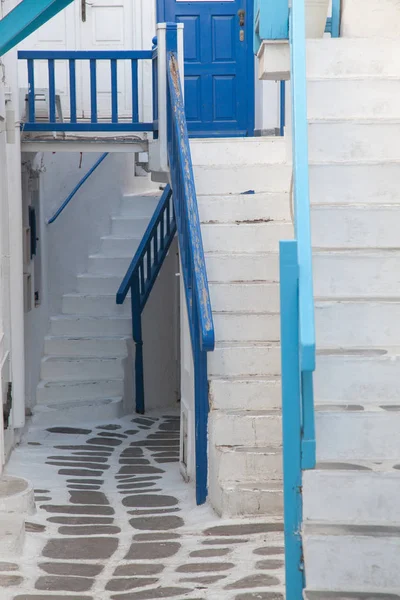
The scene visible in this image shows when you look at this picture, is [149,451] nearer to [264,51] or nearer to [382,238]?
[264,51]

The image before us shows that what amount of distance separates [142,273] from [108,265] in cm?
89

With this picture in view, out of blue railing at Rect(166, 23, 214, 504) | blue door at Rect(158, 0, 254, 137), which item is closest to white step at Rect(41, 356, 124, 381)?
blue door at Rect(158, 0, 254, 137)

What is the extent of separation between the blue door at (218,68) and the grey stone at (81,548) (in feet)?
18.9

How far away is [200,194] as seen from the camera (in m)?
7.18

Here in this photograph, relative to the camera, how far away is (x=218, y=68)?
34.1 feet

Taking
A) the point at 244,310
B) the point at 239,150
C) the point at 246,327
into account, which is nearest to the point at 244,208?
the point at 239,150

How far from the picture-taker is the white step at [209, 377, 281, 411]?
6.00 metres

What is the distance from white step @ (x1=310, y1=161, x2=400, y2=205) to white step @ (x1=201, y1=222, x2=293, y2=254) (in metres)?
2.12

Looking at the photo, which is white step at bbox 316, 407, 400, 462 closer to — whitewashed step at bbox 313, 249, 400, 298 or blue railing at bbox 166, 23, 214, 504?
whitewashed step at bbox 313, 249, 400, 298

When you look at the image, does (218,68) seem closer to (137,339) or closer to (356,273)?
(137,339)

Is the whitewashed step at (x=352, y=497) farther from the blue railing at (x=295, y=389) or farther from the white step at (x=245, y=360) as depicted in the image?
the white step at (x=245, y=360)

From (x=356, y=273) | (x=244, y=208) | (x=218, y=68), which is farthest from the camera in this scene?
(x=218, y=68)

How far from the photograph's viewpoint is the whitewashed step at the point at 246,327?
630 centimetres

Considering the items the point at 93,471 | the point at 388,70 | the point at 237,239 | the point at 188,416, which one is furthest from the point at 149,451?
the point at 388,70
